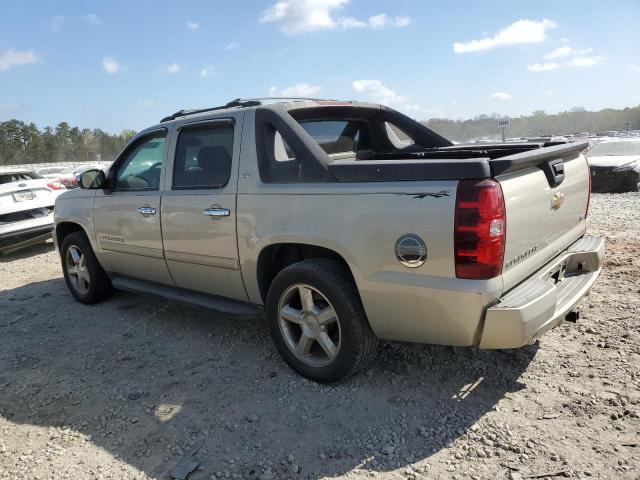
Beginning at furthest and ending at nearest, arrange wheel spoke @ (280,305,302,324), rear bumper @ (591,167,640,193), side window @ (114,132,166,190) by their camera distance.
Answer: rear bumper @ (591,167,640,193) < side window @ (114,132,166,190) < wheel spoke @ (280,305,302,324)

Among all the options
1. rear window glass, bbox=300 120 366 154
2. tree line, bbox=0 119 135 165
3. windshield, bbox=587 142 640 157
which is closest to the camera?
rear window glass, bbox=300 120 366 154

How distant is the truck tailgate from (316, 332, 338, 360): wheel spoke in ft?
3.82

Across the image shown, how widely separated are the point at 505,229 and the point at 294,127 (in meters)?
1.56

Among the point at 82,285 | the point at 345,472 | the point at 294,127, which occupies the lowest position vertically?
the point at 345,472

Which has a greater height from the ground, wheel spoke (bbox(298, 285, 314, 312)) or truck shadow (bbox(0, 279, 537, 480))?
wheel spoke (bbox(298, 285, 314, 312))

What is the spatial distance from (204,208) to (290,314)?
1.09m

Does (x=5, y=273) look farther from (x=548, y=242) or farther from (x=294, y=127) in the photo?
(x=548, y=242)

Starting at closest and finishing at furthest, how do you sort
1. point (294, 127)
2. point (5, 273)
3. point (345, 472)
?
1. point (345, 472)
2. point (294, 127)
3. point (5, 273)

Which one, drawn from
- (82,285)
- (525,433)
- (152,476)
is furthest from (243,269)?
(82,285)

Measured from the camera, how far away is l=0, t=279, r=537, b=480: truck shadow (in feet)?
8.83

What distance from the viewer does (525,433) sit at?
270cm

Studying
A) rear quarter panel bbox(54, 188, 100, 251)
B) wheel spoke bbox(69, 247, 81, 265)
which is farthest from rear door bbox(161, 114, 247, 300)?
wheel spoke bbox(69, 247, 81, 265)

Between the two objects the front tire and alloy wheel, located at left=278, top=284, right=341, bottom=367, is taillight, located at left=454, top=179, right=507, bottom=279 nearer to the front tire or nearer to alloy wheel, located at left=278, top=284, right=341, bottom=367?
the front tire

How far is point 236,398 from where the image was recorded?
10.8ft
